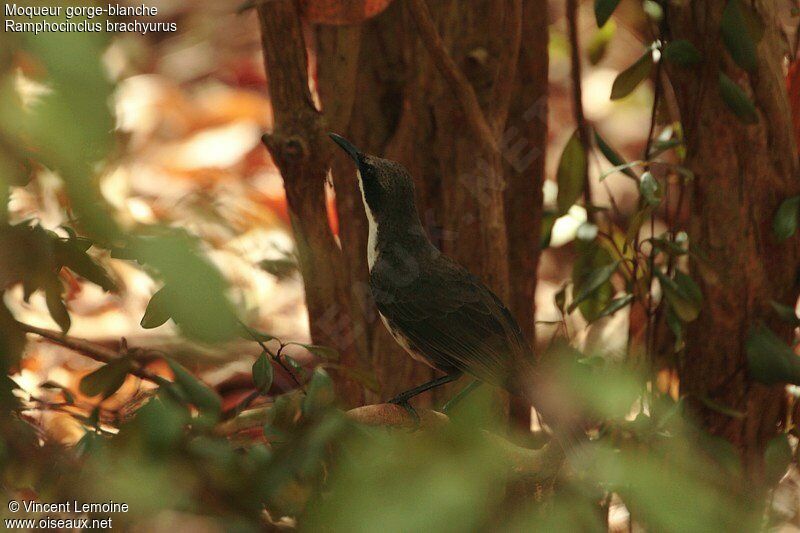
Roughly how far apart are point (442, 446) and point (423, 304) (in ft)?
4.03

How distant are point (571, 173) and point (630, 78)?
11.6 inches

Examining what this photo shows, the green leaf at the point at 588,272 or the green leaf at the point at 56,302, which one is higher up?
the green leaf at the point at 56,302

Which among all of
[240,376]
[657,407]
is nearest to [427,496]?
[657,407]

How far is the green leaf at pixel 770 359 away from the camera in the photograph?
2164 millimetres

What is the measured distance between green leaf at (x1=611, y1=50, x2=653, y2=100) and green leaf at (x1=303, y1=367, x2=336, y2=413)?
138cm

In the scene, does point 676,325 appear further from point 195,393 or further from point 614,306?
point 195,393

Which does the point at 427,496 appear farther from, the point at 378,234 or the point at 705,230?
the point at 705,230

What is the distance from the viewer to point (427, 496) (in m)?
0.65

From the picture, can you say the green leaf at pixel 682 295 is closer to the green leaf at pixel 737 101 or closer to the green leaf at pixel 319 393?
the green leaf at pixel 737 101

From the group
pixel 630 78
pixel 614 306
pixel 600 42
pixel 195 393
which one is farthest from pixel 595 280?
pixel 195 393

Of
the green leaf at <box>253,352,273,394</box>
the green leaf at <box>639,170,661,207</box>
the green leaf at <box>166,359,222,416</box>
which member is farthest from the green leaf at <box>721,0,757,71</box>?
the green leaf at <box>166,359,222,416</box>

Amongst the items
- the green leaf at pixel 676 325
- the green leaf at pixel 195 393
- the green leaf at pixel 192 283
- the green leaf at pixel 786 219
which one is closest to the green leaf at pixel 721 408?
the green leaf at pixel 676 325

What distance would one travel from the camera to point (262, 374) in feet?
4.71

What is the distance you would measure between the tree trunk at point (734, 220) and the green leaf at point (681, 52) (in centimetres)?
8
